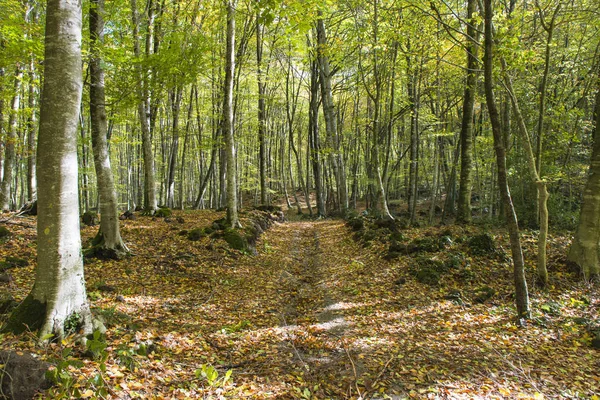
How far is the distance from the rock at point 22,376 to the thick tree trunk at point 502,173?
20.8 feet

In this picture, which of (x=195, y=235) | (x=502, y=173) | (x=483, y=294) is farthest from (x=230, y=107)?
(x=483, y=294)

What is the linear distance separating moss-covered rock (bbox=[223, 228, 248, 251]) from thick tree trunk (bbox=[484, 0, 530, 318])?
7.05 metres

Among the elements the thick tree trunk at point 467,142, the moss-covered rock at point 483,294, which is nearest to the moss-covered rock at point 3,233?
the moss-covered rock at point 483,294

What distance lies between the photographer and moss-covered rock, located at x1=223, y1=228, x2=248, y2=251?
993 cm

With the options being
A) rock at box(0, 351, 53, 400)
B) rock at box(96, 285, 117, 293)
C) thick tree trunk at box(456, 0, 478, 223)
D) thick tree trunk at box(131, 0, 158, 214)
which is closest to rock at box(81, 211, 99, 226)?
thick tree trunk at box(131, 0, 158, 214)

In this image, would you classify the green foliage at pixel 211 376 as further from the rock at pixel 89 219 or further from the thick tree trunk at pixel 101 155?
the rock at pixel 89 219

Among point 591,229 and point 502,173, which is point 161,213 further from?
point 591,229

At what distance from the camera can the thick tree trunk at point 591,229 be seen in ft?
22.5

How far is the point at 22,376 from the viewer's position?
2643 mm

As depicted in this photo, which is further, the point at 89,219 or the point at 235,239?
the point at 89,219

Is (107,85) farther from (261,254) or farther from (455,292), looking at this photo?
(455,292)

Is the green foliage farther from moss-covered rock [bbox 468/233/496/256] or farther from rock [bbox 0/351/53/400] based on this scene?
moss-covered rock [bbox 468/233/496/256]

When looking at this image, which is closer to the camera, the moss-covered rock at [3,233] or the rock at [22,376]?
the rock at [22,376]

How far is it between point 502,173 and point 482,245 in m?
3.56
